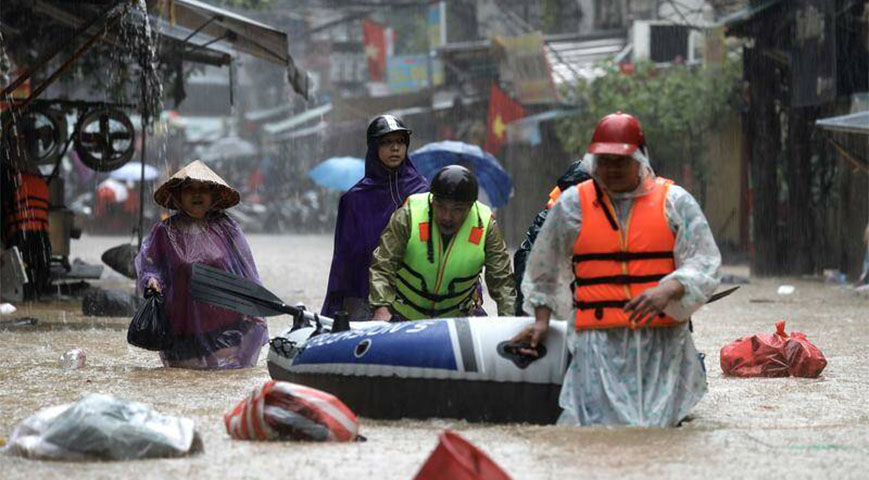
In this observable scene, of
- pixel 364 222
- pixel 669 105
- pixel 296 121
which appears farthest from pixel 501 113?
pixel 364 222

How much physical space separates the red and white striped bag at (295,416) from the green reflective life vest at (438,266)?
1657mm

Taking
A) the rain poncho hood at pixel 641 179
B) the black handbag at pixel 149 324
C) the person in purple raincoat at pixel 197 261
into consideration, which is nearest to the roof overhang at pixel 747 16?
the person in purple raincoat at pixel 197 261

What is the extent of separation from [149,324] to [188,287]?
36 cm

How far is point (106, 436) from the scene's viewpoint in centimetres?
534

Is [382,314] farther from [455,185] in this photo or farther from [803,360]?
[803,360]

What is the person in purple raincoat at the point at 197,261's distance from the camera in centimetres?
889

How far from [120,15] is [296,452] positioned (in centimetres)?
786

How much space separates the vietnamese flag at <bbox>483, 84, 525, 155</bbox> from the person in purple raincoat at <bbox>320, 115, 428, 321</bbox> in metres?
22.3

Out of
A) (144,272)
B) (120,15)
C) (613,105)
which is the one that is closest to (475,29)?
(613,105)

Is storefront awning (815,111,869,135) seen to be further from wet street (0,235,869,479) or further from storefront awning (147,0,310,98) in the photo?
storefront awning (147,0,310,98)

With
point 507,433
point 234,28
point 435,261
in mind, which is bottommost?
point 507,433

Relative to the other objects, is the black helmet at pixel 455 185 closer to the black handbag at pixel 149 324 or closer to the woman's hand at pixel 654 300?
the woman's hand at pixel 654 300

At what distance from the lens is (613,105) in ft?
87.9

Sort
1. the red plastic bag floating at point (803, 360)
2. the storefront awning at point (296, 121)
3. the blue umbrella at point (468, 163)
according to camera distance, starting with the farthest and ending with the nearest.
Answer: the storefront awning at point (296, 121) → the blue umbrella at point (468, 163) → the red plastic bag floating at point (803, 360)
